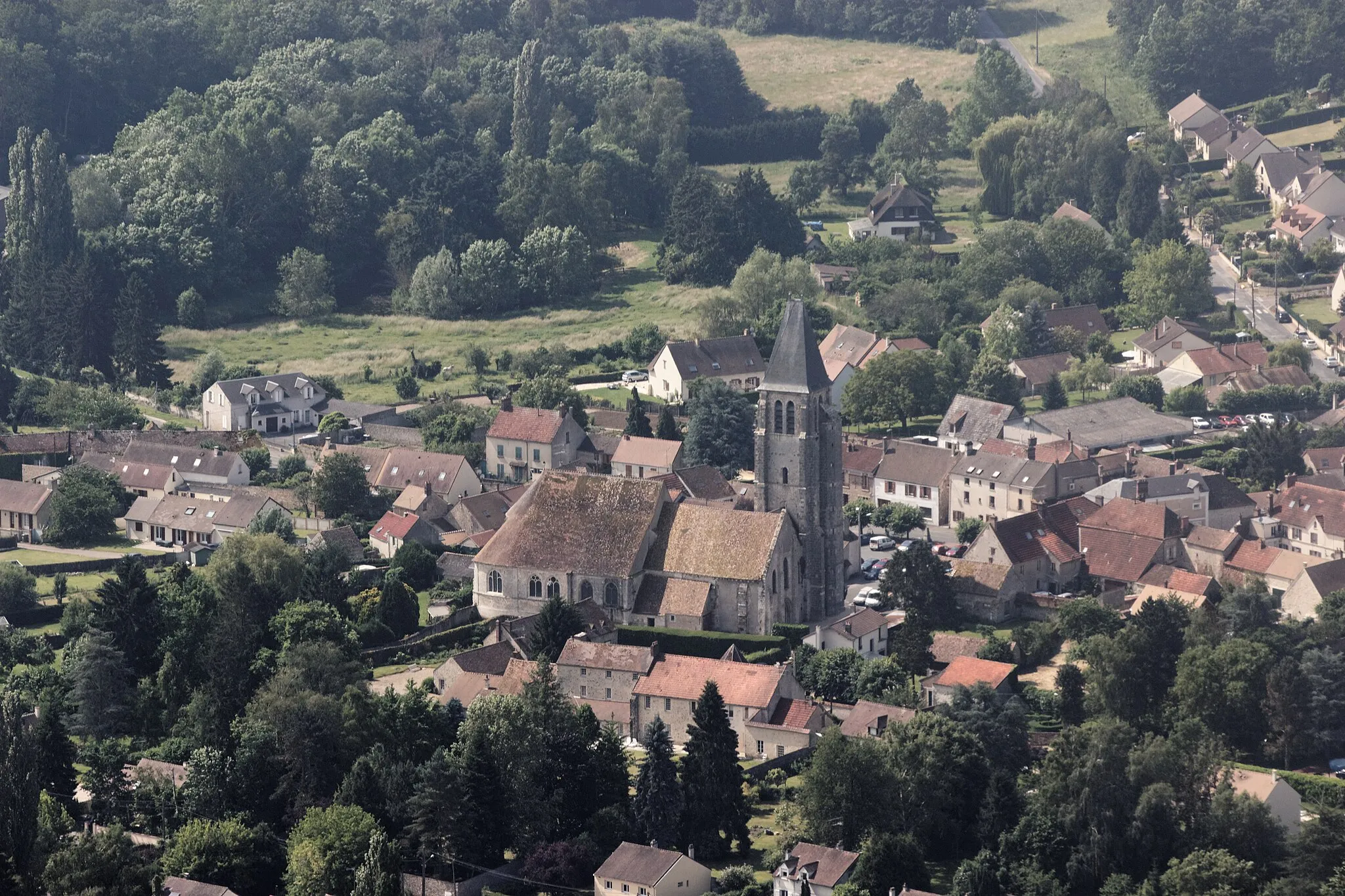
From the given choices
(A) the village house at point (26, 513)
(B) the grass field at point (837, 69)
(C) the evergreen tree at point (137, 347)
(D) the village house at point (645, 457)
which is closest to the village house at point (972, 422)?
(D) the village house at point (645, 457)

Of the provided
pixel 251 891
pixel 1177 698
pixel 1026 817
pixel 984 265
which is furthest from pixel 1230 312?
pixel 251 891

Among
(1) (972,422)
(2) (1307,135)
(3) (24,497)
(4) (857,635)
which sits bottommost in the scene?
(4) (857,635)

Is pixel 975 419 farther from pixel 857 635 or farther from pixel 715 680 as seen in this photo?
pixel 715 680

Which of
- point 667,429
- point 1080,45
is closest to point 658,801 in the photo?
point 667,429

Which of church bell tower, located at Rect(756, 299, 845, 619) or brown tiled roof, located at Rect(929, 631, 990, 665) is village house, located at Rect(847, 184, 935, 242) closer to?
church bell tower, located at Rect(756, 299, 845, 619)

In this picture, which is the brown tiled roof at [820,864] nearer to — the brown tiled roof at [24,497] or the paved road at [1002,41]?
the brown tiled roof at [24,497]

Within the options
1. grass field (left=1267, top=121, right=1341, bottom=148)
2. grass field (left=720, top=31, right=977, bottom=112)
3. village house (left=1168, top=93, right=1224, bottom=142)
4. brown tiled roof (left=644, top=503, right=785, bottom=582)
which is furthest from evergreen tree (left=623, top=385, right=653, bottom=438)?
grass field (left=720, top=31, right=977, bottom=112)

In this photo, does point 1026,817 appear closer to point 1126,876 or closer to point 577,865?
point 1126,876
